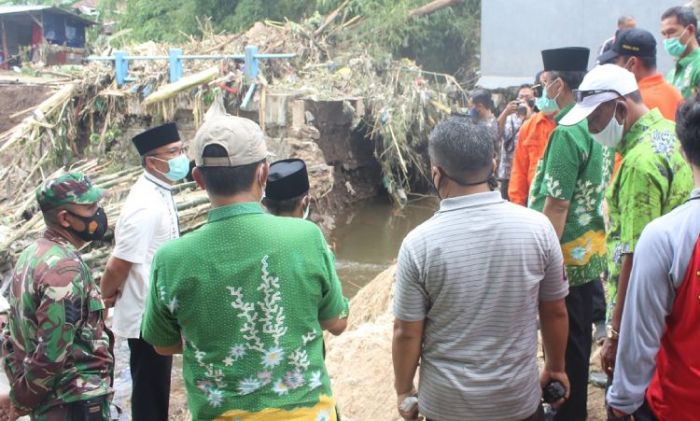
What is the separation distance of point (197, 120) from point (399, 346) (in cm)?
971

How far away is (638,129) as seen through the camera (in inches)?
104

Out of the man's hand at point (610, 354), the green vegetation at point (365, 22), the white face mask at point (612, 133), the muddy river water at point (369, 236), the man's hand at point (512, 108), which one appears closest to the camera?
the man's hand at point (610, 354)

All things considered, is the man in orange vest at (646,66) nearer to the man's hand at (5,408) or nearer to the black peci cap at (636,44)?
the black peci cap at (636,44)

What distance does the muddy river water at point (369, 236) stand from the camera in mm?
10492

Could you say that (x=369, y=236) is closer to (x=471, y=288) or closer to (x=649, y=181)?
(x=649, y=181)

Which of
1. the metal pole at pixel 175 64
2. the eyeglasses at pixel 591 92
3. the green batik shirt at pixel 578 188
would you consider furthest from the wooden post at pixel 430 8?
the eyeglasses at pixel 591 92

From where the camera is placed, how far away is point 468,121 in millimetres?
2379

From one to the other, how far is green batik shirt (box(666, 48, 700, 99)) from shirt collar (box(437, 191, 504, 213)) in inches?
112

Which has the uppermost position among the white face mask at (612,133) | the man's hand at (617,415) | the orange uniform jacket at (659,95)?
the orange uniform jacket at (659,95)

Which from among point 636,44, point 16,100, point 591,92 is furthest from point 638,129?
point 16,100

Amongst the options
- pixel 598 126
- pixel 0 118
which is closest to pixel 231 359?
pixel 598 126

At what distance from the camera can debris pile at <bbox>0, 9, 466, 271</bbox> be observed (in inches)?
447

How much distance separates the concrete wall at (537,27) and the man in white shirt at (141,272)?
9.74 metres

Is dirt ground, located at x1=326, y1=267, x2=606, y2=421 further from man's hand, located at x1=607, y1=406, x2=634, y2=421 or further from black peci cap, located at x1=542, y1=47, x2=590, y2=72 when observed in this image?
black peci cap, located at x1=542, y1=47, x2=590, y2=72
